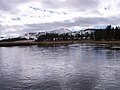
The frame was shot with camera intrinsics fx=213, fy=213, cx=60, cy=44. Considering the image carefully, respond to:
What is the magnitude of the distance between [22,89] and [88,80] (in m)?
7.08

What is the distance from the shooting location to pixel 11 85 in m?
20.7

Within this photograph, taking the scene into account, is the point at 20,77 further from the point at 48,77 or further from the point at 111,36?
the point at 111,36

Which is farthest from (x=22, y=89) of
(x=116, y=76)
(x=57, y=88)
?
(x=116, y=76)

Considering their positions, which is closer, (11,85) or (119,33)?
(11,85)

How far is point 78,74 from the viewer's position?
83.7 ft

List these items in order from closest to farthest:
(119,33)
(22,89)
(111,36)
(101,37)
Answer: (22,89)
(119,33)
(111,36)
(101,37)

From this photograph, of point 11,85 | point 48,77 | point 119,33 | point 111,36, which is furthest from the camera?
point 111,36

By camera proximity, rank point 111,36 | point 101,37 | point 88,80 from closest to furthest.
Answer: point 88,80 < point 111,36 < point 101,37

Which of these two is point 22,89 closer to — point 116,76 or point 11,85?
point 11,85

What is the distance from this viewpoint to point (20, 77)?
965 inches

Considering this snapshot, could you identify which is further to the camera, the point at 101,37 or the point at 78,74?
the point at 101,37

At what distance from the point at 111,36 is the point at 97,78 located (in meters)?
139

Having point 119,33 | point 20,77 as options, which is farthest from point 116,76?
point 119,33

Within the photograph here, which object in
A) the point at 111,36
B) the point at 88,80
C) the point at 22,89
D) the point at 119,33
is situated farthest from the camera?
the point at 111,36
